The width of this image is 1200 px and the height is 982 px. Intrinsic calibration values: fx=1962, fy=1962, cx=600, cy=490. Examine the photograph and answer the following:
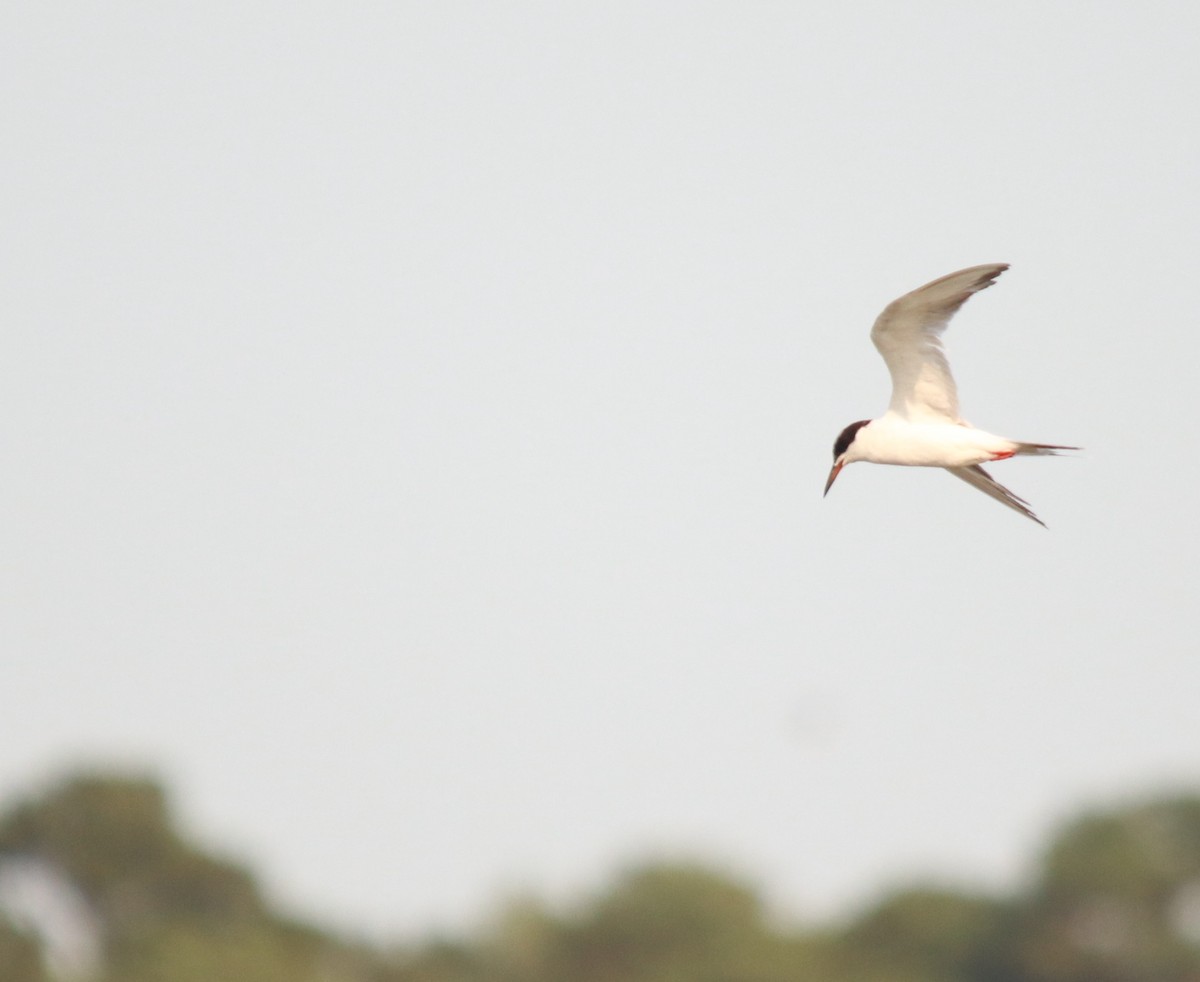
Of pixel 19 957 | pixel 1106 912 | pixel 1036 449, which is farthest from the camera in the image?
pixel 1106 912

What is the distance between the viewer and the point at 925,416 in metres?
13.6

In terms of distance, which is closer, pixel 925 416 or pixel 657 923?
pixel 925 416

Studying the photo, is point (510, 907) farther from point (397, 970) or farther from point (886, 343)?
point (886, 343)

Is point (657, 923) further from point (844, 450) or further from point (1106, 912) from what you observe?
point (844, 450)

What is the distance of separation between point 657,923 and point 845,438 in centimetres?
3376

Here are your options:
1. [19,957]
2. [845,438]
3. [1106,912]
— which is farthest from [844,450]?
[1106,912]

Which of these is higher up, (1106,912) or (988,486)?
(1106,912)

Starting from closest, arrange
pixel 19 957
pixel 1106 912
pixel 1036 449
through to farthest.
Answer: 1. pixel 1036 449
2. pixel 19 957
3. pixel 1106 912

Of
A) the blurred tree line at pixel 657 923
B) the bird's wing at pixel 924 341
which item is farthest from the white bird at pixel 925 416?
the blurred tree line at pixel 657 923

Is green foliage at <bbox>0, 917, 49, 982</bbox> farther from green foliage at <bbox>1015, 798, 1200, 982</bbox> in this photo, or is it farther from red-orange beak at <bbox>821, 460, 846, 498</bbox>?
red-orange beak at <bbox>821, 460, 846, 498</bbox>

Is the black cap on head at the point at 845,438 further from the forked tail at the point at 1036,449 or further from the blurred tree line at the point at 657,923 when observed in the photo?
the blurred tree line at the point at 657,923

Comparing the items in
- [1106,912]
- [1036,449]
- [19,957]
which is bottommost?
[1036,449]

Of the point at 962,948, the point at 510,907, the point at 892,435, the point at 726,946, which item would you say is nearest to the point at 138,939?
the point at 510,907

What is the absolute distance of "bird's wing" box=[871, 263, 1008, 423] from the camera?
486 inches
